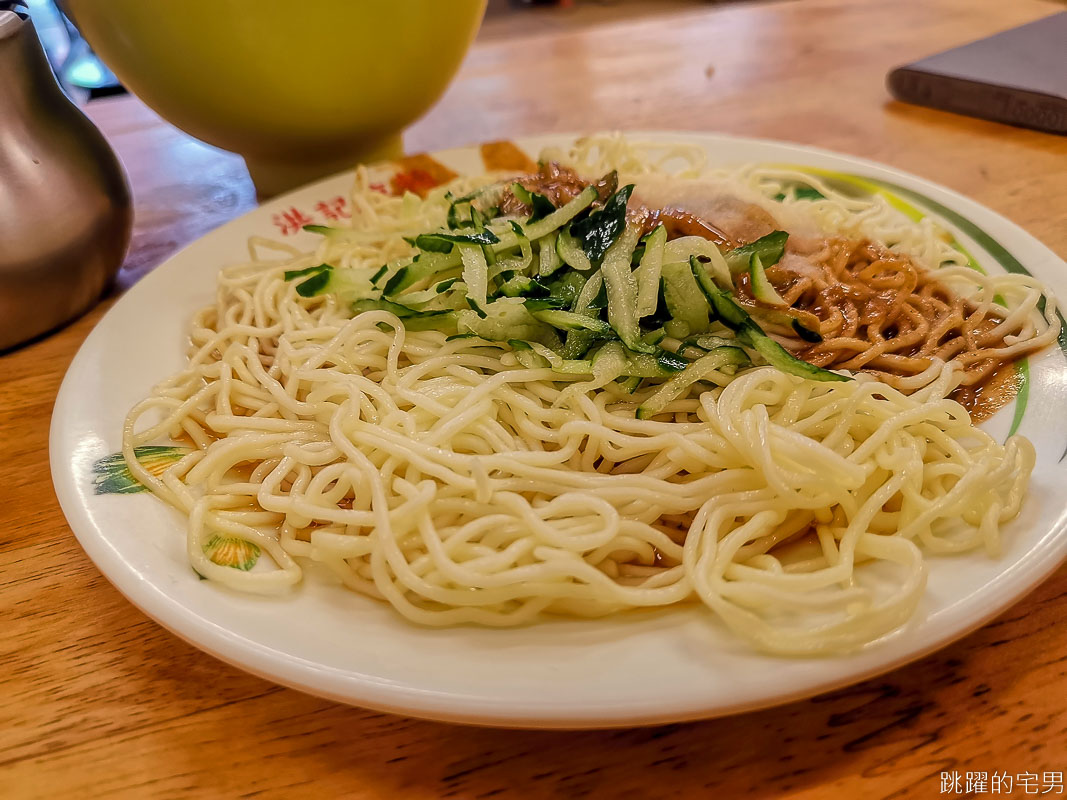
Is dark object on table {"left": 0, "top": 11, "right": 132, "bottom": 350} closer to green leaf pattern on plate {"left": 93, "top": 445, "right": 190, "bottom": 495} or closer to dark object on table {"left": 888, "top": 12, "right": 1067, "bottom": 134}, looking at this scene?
green leaf pattern on plate {"left": 93, "top": 445, "right": 190, "bottom": 495}

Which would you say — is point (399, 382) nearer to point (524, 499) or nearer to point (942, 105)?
point (524, 499)

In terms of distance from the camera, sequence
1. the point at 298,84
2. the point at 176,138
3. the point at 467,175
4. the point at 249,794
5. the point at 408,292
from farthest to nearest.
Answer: the point at 176,138 < the point at 467,175 < the point at 298,84 < the point at 408,292 < the point at 249,794

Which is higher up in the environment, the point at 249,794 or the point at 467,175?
the point at 467,175

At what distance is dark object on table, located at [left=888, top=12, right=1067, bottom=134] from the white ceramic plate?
6.05 feet

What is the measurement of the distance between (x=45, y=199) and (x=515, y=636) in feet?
6.02

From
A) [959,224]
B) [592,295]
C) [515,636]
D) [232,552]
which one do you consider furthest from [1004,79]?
[232,552]

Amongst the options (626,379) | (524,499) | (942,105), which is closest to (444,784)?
(524,499)

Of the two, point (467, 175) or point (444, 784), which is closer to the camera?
point (444, 784)

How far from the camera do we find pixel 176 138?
357 cm

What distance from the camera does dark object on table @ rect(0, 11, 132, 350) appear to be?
208 cm

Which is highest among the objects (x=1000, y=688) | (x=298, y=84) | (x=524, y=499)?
(x=298, y=84)

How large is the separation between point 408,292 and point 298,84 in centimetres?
87

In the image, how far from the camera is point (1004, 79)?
121 inches

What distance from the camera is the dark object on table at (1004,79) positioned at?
2.96 meters
